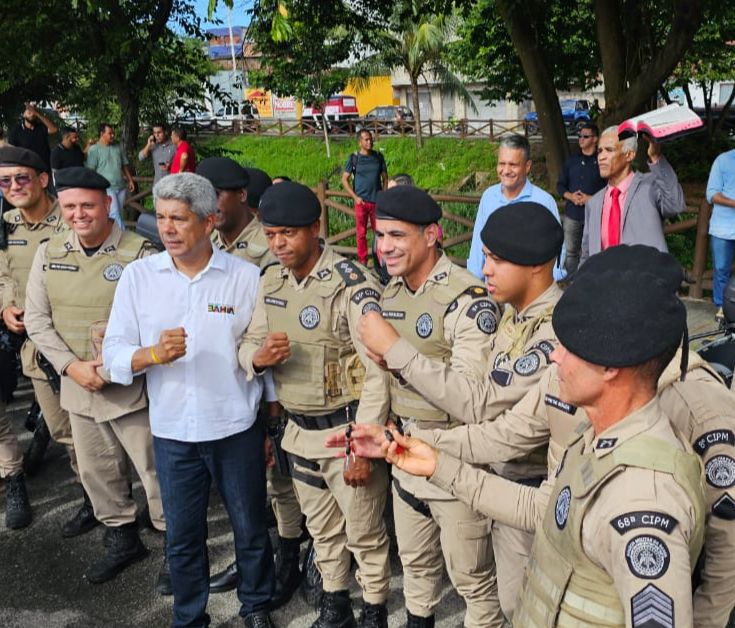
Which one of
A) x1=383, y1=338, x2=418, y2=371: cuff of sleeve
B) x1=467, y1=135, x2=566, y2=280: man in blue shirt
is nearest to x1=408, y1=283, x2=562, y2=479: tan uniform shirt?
x1=383, y1=338, x2=418, y2=371: cuff of sleeve

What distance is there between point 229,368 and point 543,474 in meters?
1.40

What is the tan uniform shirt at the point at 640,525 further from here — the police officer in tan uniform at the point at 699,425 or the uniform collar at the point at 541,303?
the uniform collar at the point at 541,303

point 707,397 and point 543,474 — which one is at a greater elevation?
point 707,397

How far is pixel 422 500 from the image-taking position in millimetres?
3113

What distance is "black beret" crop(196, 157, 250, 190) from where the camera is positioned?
450cm

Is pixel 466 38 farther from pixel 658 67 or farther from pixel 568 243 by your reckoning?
pixel 568 243

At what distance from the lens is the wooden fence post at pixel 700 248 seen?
7.65 metres

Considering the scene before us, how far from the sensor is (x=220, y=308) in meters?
3.28

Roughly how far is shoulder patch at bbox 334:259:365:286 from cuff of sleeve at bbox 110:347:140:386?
946mm

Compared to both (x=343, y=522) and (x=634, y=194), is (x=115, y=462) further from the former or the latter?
(x=634, y=194)

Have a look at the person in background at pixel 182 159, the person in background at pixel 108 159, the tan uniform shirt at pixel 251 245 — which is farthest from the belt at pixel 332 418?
the person in background at pixel 108 159

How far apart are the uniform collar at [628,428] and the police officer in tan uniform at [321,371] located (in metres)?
1.54

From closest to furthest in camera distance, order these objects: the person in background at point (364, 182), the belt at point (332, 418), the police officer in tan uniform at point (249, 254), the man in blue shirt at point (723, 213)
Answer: the belt at point (332, 418) < the police officer in tan uniform at point (249, 254) < the man in blue shirt at point (723, 213) < the person in background at point (364, 182)

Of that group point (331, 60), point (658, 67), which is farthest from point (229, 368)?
point (331, 60)
